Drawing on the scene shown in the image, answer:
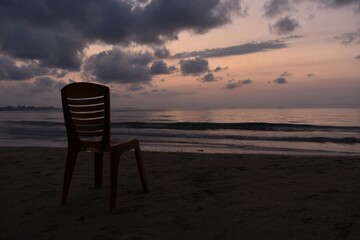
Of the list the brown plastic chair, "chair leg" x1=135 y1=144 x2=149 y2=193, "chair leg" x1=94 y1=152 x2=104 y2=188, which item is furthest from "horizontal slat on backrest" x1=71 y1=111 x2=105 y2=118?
"chair leg" x1=94 y1=152 x2=104 y2=188

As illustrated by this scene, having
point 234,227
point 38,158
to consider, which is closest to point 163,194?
point 234,227

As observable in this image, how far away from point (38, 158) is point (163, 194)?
3513 mm

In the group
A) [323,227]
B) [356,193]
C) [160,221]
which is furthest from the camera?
[356,193]

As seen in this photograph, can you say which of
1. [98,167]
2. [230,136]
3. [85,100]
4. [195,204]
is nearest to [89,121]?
[85,100]

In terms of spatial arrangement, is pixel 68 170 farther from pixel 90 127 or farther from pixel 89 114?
pixel 89 114

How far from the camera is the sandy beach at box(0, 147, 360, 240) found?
7.70 ft

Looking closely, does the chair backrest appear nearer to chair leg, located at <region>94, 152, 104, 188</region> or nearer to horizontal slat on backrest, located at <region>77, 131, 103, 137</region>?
horizontal slat on backrest, located at <region>77, 131, 103, 137</region>

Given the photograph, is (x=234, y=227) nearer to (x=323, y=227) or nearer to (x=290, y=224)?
(x=290, y=224)

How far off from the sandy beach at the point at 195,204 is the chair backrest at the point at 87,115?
61cm

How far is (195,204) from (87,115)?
127 cm

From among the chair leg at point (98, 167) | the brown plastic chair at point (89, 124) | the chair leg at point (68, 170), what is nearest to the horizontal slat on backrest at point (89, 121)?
the brown plastic chair at point (89, 124)

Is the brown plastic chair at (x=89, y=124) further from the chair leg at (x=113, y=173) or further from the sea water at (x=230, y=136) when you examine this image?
the sea water at (x=230, y=136)

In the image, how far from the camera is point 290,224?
7.80ft

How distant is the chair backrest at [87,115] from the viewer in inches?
111
